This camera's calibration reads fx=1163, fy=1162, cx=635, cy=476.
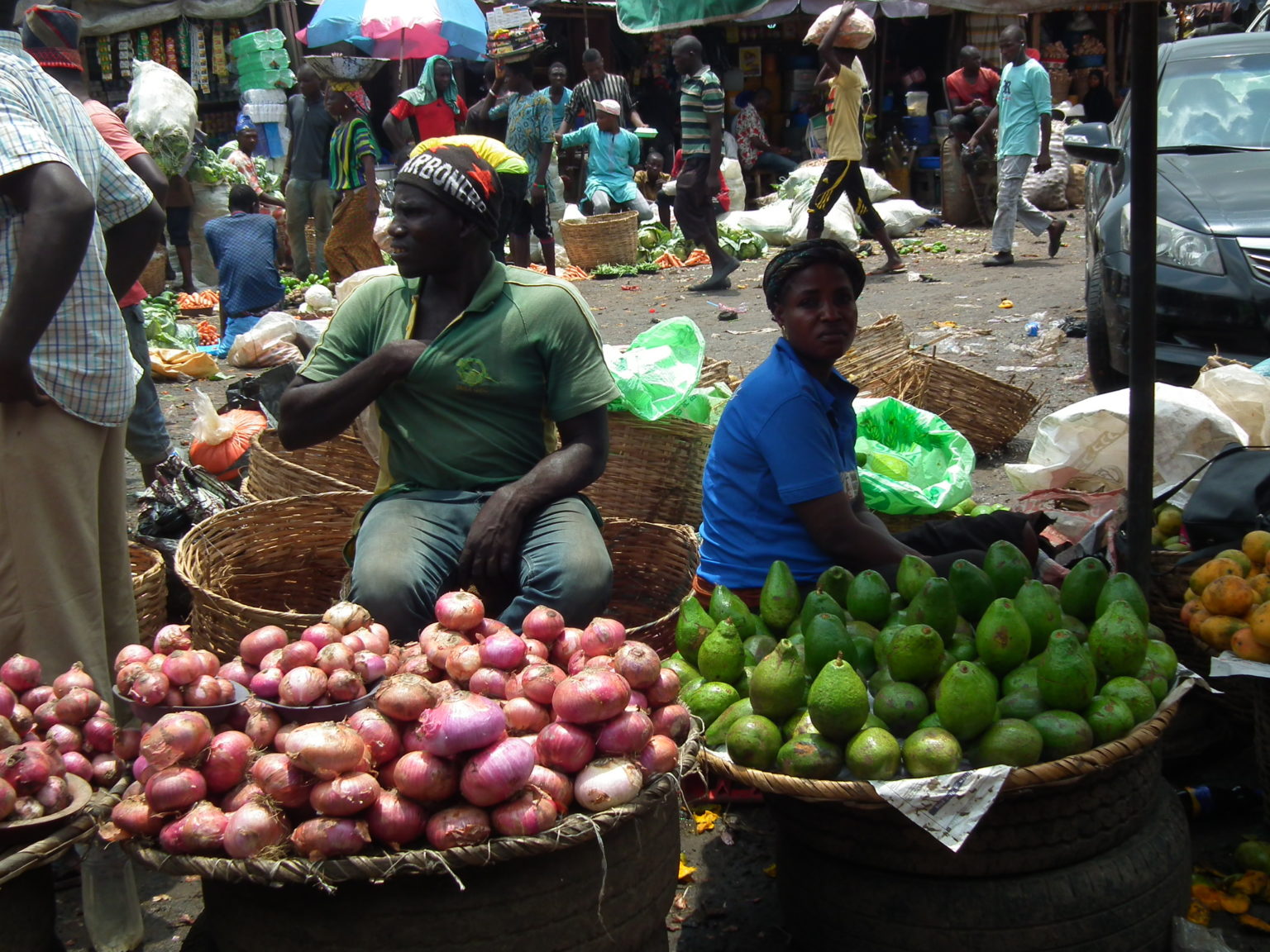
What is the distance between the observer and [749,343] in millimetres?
8781

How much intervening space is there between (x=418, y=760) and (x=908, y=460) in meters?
3.19

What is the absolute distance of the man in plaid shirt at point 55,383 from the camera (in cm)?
258

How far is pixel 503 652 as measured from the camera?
216 cm

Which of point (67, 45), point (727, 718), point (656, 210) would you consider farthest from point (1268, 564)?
point (656, 210)

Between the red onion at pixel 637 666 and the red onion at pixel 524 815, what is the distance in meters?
0.31

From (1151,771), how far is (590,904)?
1238mm

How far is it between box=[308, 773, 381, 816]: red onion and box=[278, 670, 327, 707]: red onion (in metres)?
0.25

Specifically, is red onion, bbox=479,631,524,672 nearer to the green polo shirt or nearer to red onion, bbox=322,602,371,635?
red onion, bbox=322,602,371,635

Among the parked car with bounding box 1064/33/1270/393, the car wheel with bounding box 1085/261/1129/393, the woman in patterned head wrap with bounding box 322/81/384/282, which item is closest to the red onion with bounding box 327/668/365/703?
the parked car with bounding box 1064/33/1270/393

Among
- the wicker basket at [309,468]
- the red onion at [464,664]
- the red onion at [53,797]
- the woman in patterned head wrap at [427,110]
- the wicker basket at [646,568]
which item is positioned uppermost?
the woman in patterned head wrap at [427,110]

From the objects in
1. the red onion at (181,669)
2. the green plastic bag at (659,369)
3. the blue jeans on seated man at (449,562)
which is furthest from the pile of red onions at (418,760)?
the green plastic bag at (659,369)

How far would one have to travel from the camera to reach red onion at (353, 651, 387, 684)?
2.17 meters

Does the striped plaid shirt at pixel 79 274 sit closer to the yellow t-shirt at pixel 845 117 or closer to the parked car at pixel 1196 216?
the parked car at pixel 1196 216

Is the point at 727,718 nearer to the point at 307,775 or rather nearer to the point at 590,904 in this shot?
the point at 590,904
